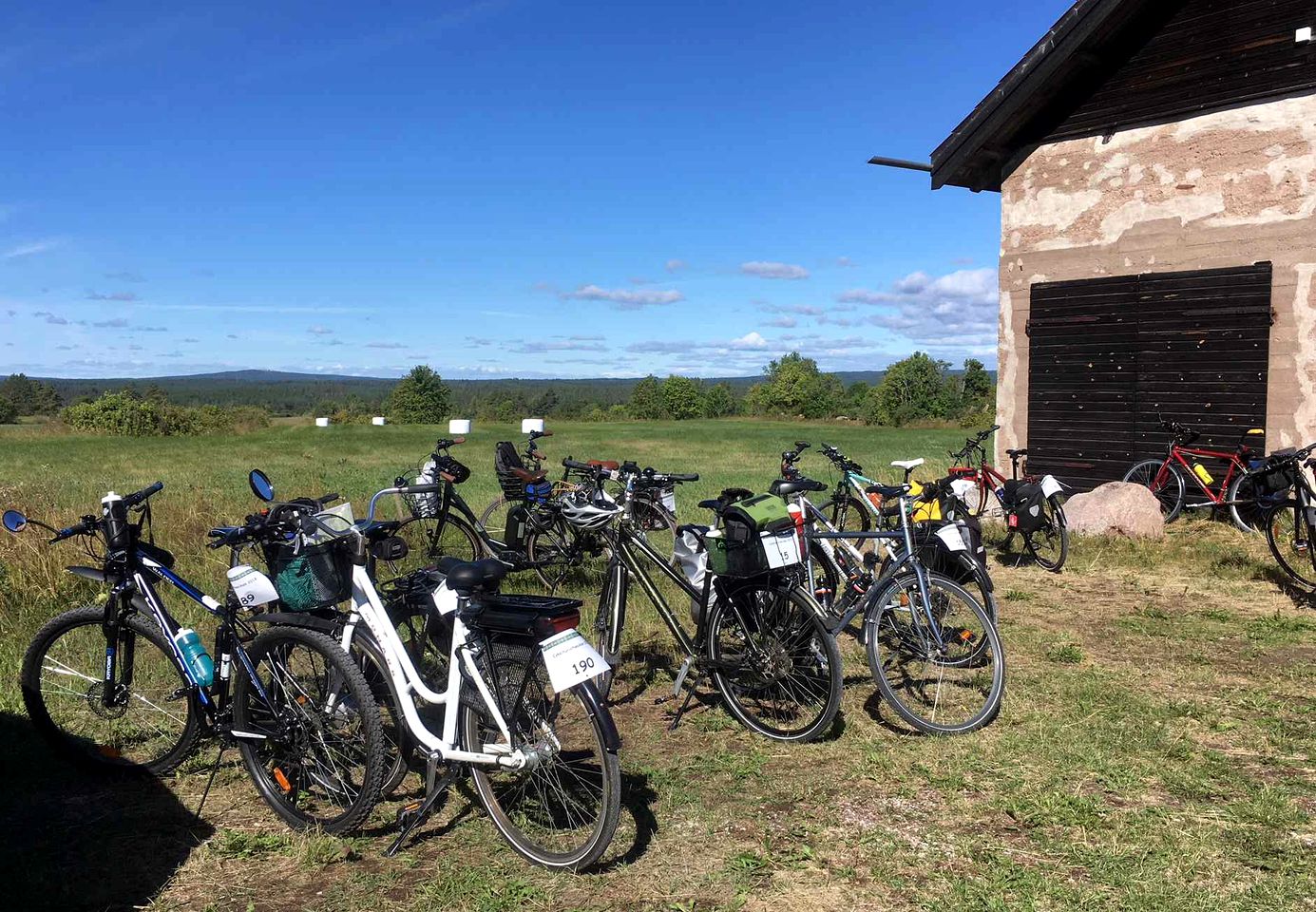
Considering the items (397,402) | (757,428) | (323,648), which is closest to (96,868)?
(323,648)

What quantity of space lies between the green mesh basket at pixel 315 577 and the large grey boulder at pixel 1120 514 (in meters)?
8.35

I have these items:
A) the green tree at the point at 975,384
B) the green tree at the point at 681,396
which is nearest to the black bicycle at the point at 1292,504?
the green tree at the point at 975,384

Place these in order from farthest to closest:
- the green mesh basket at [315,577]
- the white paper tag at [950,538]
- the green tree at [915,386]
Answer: the green tree at [915,386] < the white paper tag at [950,538] < the green mesh basket at [315,577]

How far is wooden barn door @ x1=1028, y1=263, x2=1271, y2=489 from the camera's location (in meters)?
10.0

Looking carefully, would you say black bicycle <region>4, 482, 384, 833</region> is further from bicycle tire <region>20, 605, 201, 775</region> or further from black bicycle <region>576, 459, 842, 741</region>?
black bicycle <region>576, 459, 842, 741</region>

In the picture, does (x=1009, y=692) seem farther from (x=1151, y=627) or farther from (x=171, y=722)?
(x=171, y=722)

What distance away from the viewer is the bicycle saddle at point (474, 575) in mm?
3297

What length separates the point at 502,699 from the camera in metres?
3.41

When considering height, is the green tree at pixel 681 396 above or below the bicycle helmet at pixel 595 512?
above

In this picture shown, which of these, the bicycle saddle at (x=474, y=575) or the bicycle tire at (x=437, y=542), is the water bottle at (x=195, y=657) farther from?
the bicycle tire at (x=437, y=542)

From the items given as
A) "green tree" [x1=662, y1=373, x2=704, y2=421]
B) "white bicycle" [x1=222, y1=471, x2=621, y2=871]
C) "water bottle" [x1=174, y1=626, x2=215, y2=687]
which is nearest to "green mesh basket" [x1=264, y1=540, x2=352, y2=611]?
"white bicycle" [x1=222, y1=471, x2=621, y2=871]

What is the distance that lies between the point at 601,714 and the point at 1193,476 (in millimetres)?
9448

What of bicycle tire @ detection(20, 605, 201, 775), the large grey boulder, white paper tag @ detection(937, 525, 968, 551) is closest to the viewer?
bicycle tire @ detection(20, 605, 201, 775)

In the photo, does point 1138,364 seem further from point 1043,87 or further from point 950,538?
point 950,538
